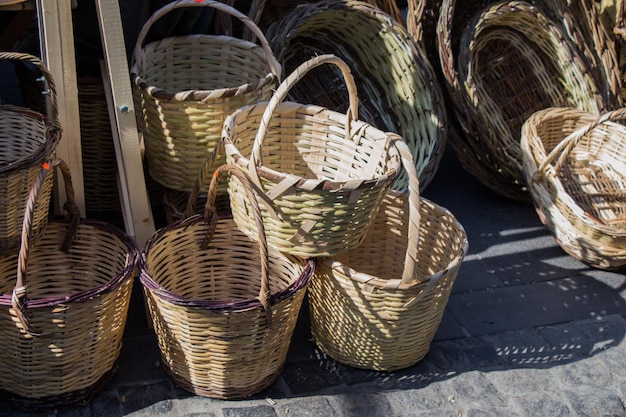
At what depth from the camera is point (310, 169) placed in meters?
2.72

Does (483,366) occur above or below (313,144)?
below

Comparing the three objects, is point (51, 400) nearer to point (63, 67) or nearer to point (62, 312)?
point (62, 312)

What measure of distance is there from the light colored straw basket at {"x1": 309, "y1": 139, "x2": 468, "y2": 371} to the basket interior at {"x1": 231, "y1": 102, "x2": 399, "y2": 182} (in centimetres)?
19

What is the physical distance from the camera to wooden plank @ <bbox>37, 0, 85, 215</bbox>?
221cm

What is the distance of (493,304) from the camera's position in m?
2.87

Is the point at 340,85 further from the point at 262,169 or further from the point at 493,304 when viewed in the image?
the point at 262,169

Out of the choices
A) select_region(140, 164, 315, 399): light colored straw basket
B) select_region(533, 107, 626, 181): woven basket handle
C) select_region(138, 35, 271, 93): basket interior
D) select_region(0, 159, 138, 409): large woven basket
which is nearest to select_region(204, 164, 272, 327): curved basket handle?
select_region(140, 164, 315, 399): light colored straw basket

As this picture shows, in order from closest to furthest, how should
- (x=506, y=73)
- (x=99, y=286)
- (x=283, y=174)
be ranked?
(x=283, y=174), (x=99, y=286), (x=506, y=73)

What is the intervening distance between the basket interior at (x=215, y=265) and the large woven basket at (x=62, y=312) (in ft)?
0.48

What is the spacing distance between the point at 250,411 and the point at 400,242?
84 cm

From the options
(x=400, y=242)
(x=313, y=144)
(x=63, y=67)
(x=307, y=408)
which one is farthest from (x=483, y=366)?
(x=63, y=67)

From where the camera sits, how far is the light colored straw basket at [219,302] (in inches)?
82.1

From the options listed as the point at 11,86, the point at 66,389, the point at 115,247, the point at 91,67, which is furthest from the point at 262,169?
the point at 11,86

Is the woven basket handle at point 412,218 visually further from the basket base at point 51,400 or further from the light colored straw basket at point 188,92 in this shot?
the basket base at point 51,400
